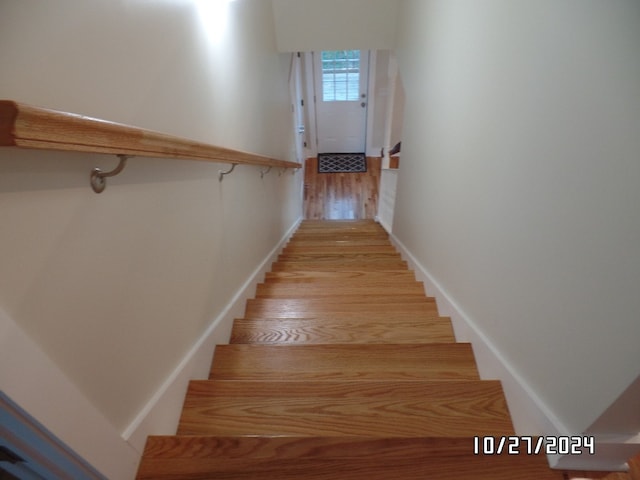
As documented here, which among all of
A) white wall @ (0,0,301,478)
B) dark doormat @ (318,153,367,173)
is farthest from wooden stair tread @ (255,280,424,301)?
dark doormat @ (318,153,367,173)

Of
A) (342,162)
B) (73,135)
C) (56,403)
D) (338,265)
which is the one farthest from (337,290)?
(342,162)

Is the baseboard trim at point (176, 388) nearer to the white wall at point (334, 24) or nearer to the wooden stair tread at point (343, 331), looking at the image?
the wooden stair tread at point (343, 331)

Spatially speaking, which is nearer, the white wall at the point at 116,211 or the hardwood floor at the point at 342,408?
the white wall at the point at 116,211

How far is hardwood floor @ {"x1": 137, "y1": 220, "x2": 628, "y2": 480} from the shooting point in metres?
0.73

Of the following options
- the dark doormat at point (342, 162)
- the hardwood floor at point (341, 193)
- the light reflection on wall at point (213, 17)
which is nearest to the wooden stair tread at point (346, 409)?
the light reflection on wall at point (213, 17)

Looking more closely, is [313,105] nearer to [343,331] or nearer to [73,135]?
[343,331]

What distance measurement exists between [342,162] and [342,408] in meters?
5.77

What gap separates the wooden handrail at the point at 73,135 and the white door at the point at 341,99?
17.2 ft

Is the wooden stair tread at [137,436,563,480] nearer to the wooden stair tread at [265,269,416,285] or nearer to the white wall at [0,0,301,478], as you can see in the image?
the white wall at [0,0,301,478]

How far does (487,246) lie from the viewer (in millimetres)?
1049

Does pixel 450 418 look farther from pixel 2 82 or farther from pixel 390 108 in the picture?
pixel 390 108

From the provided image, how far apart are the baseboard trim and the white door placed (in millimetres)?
5172

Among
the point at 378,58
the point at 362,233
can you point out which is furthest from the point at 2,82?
the point at 378,58

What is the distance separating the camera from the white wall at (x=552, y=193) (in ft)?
1.84
